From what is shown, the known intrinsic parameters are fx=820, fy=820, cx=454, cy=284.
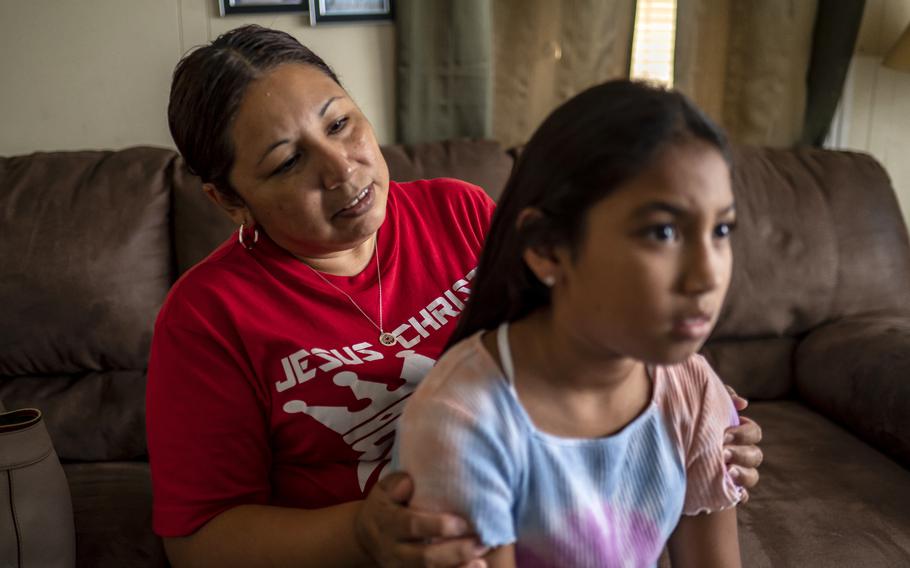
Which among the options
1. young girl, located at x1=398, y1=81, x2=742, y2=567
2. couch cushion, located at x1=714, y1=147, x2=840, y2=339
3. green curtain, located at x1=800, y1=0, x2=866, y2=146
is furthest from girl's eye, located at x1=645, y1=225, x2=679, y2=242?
green curtain, located at x1=800, y1=0, x2=866, y2=146

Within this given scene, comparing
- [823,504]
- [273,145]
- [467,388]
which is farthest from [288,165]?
[823,504]

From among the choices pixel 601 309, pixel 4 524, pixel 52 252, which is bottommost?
pixel 4 524

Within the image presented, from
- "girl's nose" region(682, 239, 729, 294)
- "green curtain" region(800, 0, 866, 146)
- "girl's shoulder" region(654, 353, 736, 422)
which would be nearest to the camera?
"girl's nose" region(682, 239, 729, 294)

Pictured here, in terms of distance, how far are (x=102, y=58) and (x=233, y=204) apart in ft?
4.87

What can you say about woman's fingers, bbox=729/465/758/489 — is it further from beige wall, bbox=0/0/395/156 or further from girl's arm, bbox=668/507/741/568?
beige wall, bbox=0/0/395/156

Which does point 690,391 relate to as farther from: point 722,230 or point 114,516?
point 114,516

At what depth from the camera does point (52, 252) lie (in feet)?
6.38

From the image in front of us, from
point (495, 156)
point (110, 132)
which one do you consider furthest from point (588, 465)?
point (110, 132)

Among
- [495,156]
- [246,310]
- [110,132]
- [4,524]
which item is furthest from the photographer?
[110,132]

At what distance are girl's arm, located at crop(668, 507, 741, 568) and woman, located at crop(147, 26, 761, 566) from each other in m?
0.08

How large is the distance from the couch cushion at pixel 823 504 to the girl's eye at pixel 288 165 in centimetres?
107

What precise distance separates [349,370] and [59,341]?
1.14 meters

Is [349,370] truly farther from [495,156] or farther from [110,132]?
[110,132]

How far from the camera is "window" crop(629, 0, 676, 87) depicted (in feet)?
8.56
